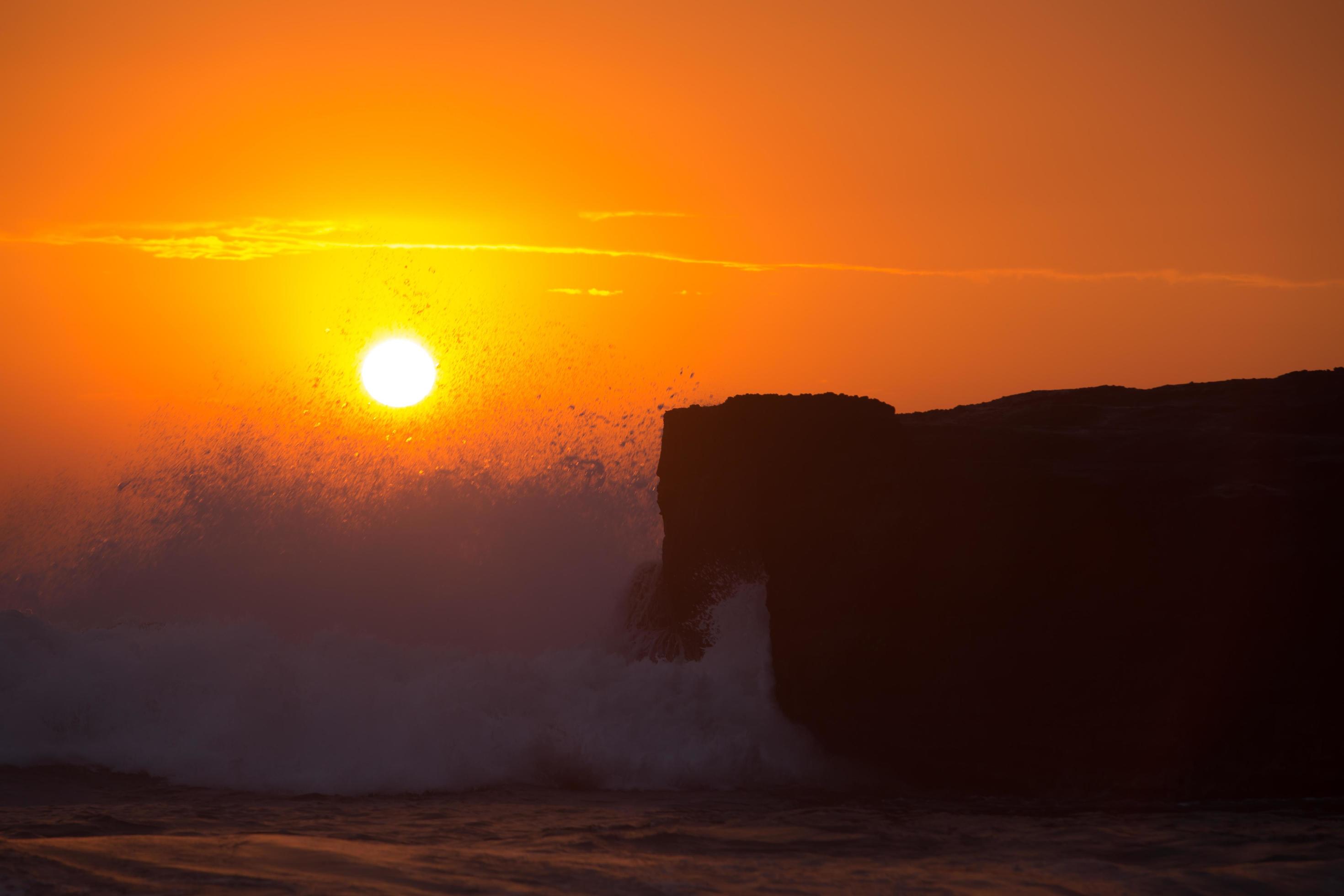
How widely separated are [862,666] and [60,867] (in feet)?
20.6

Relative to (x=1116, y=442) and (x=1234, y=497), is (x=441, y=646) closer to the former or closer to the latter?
(x=1116, y=442)

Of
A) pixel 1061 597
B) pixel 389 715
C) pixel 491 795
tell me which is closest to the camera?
pixel 491 795

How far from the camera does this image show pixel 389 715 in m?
10.2

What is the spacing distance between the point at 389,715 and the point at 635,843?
384 cm

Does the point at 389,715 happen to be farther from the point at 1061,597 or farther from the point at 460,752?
the point at 1061,597

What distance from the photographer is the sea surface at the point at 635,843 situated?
6137 mm

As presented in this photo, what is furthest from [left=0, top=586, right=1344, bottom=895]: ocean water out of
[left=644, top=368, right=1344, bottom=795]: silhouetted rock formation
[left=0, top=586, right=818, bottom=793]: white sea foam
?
[left=644, top=368, right=1344, bottom=795]: silhouetted rock formation

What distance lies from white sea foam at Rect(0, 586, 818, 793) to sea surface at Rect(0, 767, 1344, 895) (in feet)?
1.50

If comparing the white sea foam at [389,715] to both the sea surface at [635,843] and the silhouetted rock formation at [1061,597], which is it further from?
the silhouetted rock formation at [1061,597]

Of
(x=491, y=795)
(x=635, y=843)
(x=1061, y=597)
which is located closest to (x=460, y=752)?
(x=491, y=795)

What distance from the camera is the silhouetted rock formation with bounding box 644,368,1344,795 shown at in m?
8.82

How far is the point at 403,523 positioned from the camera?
16750 millimetres

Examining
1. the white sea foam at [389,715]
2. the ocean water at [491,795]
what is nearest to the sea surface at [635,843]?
the ocean water at [491,795]

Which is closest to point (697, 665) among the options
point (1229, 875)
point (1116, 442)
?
point (1116, 442)
